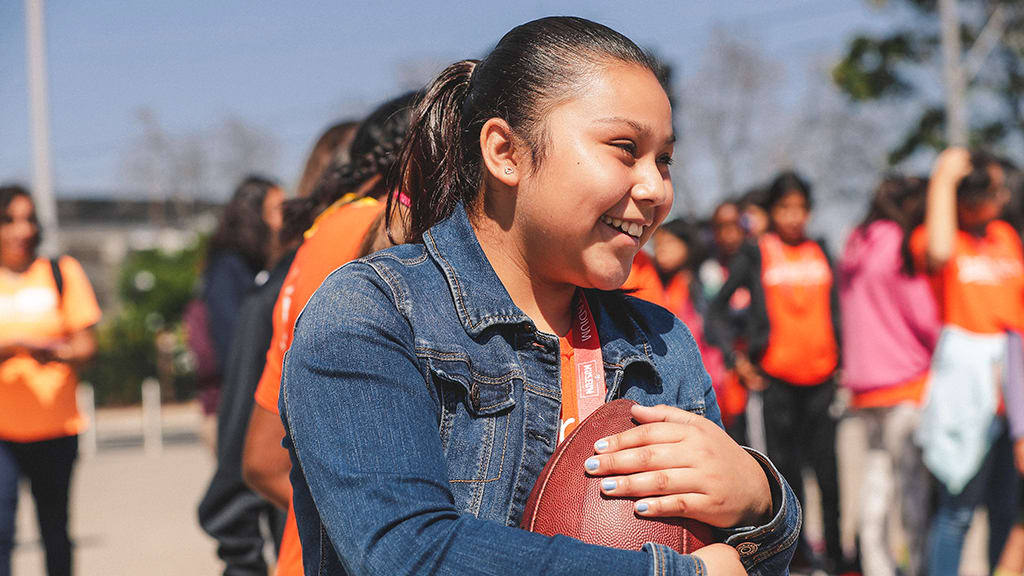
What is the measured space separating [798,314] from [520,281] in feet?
15.2

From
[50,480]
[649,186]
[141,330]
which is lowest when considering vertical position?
[141,330]

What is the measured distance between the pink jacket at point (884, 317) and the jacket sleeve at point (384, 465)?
4.21 m

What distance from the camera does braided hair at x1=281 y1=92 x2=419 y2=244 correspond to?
2885 mm

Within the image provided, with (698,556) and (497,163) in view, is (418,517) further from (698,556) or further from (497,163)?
(497,163)

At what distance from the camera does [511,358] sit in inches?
66.2

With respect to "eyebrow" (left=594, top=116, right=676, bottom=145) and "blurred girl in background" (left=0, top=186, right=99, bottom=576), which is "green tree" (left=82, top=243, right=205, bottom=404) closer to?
"blurred girl in background" (left=0, top=186, right=99, bottom=576)

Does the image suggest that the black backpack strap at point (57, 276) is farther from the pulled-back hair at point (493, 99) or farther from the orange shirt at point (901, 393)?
the orange shirt at point (901, 393)

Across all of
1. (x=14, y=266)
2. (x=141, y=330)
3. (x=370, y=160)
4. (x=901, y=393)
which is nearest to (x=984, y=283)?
(x=901, y=393)

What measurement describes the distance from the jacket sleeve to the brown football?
0.06 metres

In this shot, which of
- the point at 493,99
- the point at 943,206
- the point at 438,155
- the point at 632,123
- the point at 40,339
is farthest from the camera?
the point at 40,339

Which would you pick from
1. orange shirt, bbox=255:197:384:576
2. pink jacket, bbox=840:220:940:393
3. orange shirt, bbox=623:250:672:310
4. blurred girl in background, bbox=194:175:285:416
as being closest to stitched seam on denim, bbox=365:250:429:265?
orange shirt, bbox=255:197:384:576

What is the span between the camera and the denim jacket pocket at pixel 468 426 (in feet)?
5.22

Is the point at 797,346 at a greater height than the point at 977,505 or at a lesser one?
greater

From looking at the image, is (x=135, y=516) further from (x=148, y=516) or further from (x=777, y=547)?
(x=777, y=547)
